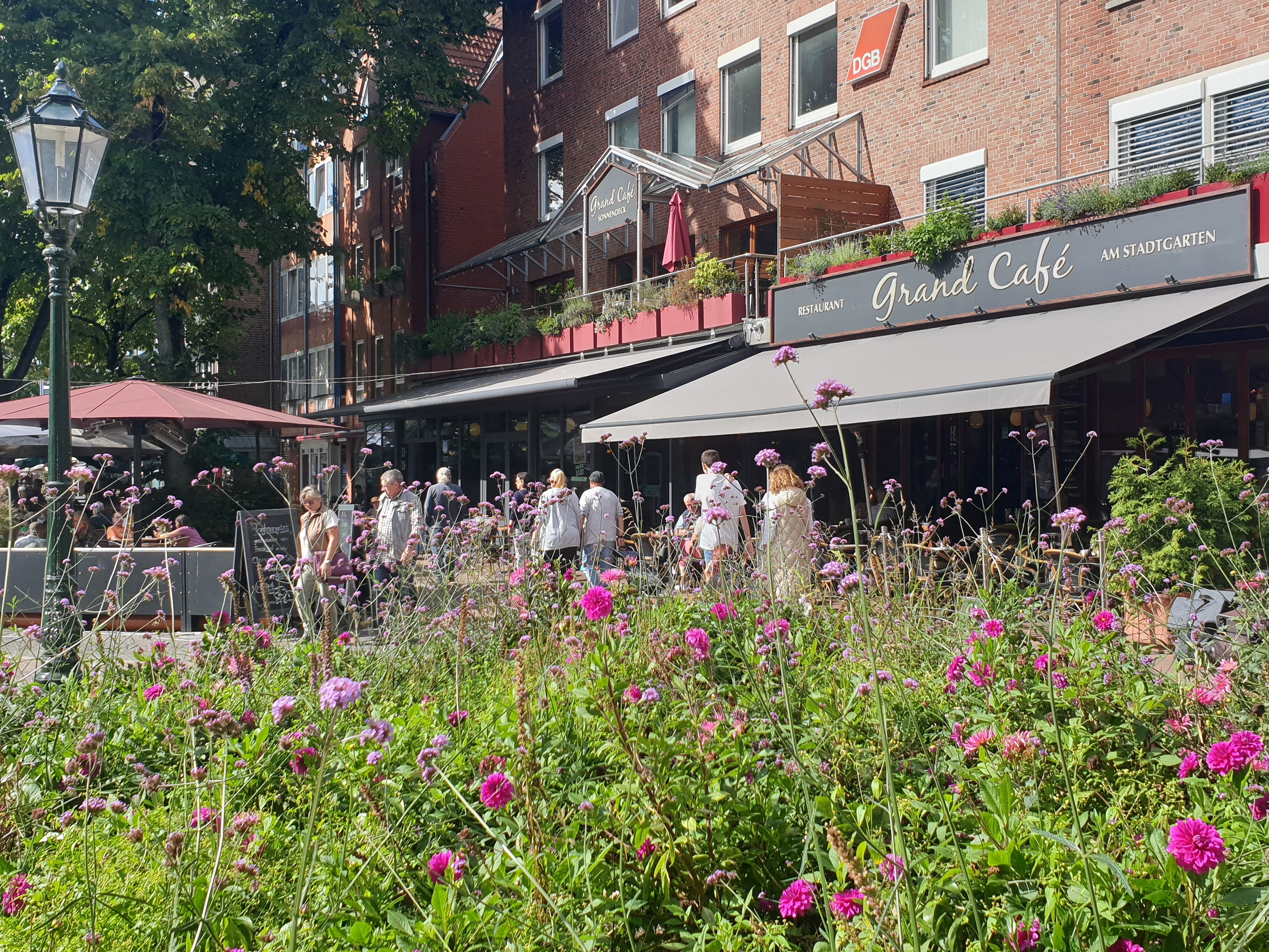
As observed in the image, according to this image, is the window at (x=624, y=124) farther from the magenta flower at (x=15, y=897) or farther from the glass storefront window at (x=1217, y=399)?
the magenta flower at (x=15, y=897)

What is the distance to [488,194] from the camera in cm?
2917

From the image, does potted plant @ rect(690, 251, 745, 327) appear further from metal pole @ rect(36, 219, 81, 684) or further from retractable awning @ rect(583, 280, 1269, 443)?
metal pole @ rect(36, 219, 81, 684)

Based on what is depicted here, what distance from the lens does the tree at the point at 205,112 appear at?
2020cm

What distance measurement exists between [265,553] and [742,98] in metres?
12.7

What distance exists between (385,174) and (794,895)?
3055 centimetres

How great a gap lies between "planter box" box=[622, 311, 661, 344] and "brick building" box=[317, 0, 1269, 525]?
40mm

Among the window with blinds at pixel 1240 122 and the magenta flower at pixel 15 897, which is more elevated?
the window with blinds at pixel 1240 122

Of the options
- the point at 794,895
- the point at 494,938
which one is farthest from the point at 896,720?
the point at 494,938

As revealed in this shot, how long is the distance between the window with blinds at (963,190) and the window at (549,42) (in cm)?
1124

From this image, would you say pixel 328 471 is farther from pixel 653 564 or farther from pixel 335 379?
pixel 335 379

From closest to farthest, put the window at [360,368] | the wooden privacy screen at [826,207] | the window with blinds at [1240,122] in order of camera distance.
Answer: the window with blinds at [1240,122], the wooden privacy screen at [826,207], the window at [360,368]

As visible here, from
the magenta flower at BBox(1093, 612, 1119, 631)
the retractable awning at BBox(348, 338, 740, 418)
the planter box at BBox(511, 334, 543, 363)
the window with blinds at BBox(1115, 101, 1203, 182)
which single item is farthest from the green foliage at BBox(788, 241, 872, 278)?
the magenta flower at BBox(1093, 612, 1119, 631)

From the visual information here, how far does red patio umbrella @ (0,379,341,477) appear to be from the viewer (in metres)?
12.9

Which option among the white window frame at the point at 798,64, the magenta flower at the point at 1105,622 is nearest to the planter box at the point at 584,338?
the white window frame at the point at 798,64
